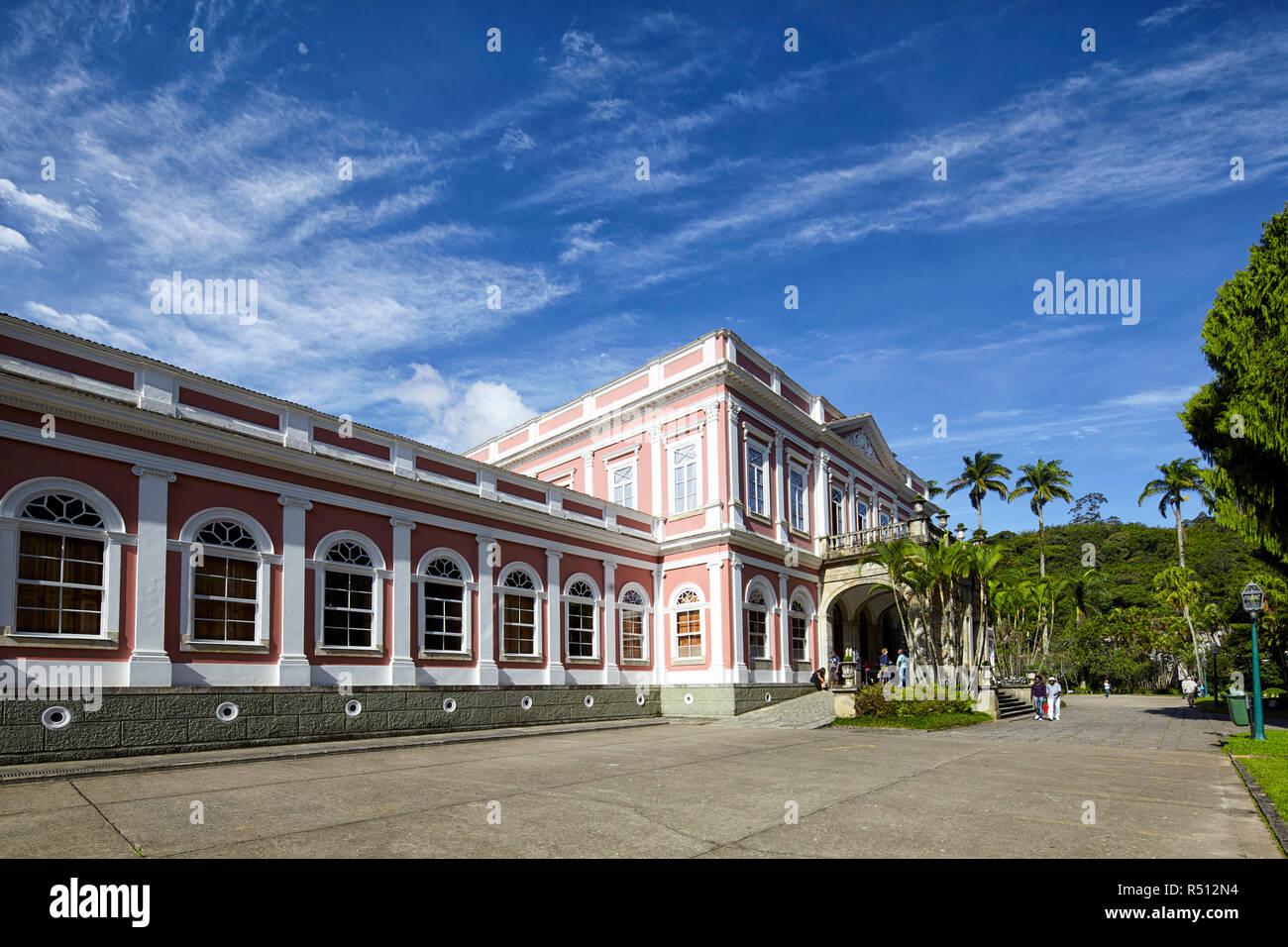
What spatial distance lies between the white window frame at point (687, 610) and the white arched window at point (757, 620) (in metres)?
1.35

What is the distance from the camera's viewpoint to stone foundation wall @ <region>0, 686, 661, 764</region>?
11.9 meters

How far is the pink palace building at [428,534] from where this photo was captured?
12.9m

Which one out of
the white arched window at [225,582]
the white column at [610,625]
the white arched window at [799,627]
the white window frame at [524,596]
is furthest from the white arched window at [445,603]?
the white arched window at [799,627]

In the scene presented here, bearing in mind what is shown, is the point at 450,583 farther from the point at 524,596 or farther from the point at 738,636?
the point at 738,636

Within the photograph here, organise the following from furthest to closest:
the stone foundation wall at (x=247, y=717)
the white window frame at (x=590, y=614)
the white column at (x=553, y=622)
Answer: the white window frame at (x=590, y=614) → the white column at (x=553, y=622) → the stone foundation wall at (x=247, y=717)

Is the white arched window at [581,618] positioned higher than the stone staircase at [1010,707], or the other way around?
the white arched window at [581,618]

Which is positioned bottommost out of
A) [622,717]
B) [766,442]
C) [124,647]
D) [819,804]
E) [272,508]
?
[622,717]

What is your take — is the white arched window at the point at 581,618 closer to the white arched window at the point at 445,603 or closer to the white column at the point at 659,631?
the white column at the point at 659,631

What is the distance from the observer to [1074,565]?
6359cm

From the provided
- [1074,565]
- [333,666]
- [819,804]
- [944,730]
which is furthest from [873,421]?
[1074,565]

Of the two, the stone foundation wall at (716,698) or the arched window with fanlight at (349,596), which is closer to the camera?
the arched window with fanlight at (349,596)

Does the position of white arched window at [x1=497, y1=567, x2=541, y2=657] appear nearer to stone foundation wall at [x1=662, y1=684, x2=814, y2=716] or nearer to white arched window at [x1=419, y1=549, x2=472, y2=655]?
white arched window at [x1=419, y1=549, x2=472, y2=655]
